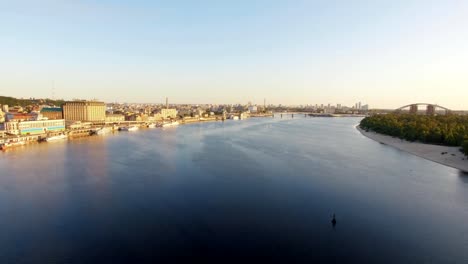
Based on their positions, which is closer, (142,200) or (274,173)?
(142,200)

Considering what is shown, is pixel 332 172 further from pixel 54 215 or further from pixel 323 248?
pixel 54 215

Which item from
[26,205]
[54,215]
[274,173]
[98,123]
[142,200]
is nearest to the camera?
[54,215]

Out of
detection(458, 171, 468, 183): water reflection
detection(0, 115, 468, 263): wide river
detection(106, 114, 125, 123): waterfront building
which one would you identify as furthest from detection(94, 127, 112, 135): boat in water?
detection(458, 171, 468, 183): water reflection

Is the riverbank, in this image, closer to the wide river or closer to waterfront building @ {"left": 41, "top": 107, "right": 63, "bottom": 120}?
the wide river

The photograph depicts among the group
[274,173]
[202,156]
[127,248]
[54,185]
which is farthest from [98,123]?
[127,248]

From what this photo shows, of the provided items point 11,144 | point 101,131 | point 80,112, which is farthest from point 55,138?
point 80,112

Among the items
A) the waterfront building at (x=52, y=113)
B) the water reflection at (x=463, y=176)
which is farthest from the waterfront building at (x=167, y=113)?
the water reflection at (x=463, y=176)

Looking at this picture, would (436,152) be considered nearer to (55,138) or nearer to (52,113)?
(55,138)
